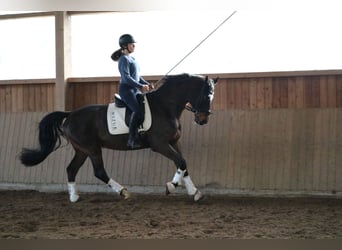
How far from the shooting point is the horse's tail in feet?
19.6

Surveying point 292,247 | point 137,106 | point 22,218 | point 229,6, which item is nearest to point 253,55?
point 137,106

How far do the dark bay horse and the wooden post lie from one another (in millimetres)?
A: 1065

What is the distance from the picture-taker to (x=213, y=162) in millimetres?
6266

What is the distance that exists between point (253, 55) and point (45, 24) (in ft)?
11.0

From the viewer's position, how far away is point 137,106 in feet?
18.1

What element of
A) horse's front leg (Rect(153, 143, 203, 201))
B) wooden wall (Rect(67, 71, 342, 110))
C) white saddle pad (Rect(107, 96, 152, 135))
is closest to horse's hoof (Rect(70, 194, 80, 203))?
white saddle pad (Rect(107, 96, 152, 135))

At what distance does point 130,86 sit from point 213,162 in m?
1.61

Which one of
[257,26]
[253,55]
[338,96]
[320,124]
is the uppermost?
[257,26]

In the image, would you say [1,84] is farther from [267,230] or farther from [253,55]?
[267,230]

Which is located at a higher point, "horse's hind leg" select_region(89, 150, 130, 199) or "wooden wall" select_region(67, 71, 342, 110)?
"wooden wall" select_region(67, 71, 342, 110)

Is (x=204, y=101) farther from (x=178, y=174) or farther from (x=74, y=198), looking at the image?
(x=74, y=198)

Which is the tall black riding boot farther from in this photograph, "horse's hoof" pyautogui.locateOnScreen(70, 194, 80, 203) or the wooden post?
the wooden post

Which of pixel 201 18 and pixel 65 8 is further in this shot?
pixel 201 18

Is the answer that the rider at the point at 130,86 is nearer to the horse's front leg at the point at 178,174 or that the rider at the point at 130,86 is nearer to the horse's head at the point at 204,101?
the horse's front leg at the point at 178,174
